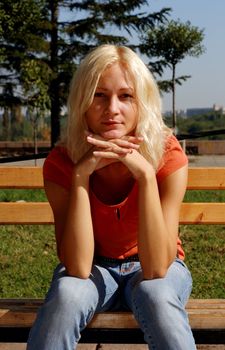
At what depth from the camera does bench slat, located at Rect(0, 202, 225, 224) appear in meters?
3.32

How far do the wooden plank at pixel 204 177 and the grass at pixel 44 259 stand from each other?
968mm

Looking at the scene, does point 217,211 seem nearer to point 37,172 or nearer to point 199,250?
point 37,172

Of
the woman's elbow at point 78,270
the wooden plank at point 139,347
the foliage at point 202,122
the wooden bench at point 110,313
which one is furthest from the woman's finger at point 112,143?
the foliage at point 202,122

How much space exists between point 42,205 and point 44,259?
4.91 ft

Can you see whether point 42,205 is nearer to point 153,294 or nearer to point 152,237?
point 152,237

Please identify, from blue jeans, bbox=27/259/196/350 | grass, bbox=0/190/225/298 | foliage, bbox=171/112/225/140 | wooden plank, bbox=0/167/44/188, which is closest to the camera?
blue jeans, bbox=27/259/196/350

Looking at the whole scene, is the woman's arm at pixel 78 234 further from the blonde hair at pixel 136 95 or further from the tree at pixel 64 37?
the tree at pixel 64 37

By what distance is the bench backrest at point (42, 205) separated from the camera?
328 cm

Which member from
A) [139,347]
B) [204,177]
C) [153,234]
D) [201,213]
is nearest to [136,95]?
[153,234]

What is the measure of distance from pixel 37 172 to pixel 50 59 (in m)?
20.9

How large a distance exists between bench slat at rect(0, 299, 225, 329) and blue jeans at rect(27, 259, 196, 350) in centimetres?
6

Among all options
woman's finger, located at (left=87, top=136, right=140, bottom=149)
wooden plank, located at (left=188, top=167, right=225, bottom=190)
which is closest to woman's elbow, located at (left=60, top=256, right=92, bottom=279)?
woman's finger, located at (left=87, top=136, right=140, bottom=149)

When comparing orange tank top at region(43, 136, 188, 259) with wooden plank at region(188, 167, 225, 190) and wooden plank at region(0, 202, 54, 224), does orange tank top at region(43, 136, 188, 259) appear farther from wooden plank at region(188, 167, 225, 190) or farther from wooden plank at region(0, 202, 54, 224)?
wooden plank at region(0, 202, 54, 224)

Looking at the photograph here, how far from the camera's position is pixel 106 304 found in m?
2.32
